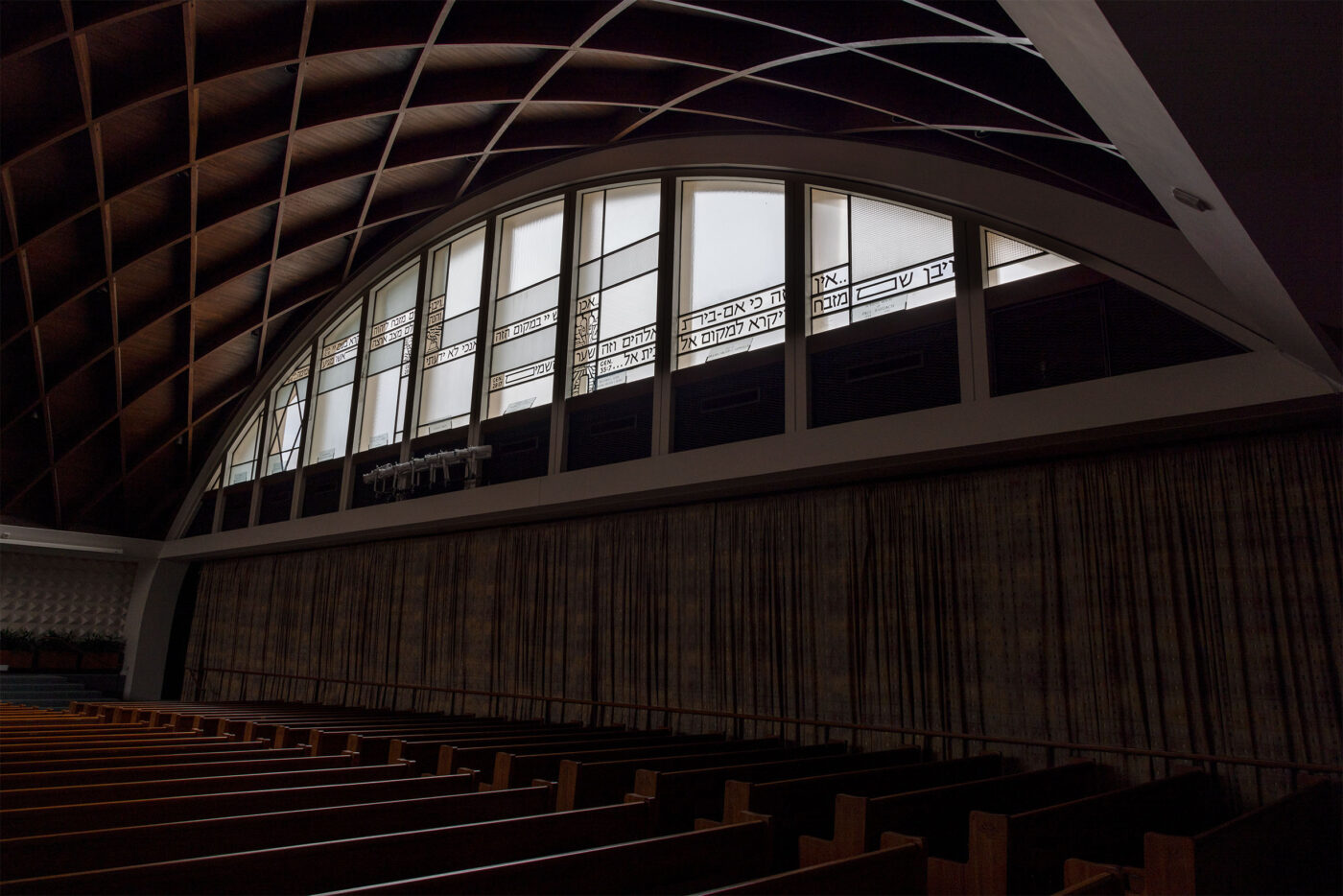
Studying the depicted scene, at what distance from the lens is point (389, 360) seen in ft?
39.3

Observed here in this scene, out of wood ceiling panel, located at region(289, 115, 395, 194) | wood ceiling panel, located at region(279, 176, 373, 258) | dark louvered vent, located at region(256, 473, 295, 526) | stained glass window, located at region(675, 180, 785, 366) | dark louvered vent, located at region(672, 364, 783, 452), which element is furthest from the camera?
dark louvered vent, located at region(256, 473, 295, 526)

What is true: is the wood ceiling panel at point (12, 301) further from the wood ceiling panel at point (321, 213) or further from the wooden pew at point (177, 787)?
the wooden pew at point (177, 787)

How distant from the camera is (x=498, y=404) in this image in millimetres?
10039

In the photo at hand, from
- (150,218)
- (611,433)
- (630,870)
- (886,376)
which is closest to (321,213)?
(150,218)

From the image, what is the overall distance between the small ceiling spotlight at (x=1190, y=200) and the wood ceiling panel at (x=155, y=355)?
12898 millimetres

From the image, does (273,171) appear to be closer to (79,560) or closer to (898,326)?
(898,326)

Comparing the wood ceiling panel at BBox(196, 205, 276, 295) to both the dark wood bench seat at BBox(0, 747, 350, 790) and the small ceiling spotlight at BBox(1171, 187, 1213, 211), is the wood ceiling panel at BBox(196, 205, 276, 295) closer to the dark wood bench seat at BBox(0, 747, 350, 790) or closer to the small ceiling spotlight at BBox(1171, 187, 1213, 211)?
the dark wood bench seat at BBox(0, 747, 350, 790)

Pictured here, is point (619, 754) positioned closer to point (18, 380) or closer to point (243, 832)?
point (243, 832)

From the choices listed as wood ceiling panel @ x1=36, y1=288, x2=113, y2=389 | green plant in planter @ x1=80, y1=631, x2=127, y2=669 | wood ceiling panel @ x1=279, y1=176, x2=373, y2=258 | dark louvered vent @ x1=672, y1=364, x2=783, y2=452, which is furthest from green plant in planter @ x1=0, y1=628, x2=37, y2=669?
dark louvered vent @ x1=672, y1=364, x2=783, y2=452

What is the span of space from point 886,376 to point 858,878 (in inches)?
200

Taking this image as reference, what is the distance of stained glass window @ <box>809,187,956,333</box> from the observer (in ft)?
22.9

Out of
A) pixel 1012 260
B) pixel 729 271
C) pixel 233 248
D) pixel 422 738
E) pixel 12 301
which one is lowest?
pixel 422 738

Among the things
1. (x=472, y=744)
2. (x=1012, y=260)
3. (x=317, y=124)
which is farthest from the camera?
(x=317, y=124)

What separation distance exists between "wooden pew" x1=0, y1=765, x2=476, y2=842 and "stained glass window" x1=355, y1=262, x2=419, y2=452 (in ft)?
28.2
